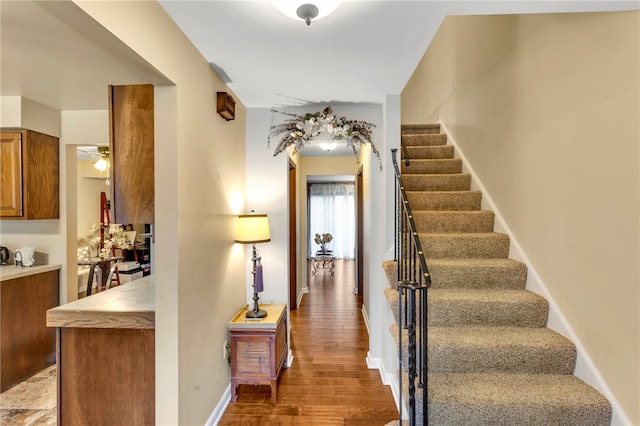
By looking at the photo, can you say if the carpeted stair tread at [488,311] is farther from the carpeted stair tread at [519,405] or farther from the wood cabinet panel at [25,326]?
the wood cabinet panel at [25,326]

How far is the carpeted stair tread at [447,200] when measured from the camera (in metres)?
2.98

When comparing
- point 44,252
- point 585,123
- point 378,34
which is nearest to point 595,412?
point 585,123

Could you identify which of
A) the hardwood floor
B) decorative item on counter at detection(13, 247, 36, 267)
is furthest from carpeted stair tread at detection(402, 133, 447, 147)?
decorative item on counter at detection(13, 247, 36, 267)

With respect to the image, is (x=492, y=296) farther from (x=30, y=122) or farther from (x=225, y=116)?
(x=30, y=122)

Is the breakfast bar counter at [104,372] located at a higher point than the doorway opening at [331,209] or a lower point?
lower

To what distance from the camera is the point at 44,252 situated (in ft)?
9.91

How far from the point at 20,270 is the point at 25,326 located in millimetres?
517

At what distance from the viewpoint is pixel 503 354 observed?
1.78 m

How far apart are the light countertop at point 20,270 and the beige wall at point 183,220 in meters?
1.98

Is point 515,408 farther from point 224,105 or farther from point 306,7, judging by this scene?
point 224,105

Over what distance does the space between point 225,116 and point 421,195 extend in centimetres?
200

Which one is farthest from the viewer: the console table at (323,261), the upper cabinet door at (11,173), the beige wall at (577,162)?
the console table at (323,261)

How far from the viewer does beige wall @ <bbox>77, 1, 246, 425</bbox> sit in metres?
1.60

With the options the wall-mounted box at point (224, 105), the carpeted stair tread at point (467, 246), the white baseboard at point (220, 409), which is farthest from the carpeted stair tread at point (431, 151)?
the white baseboard at point (220, 409)
